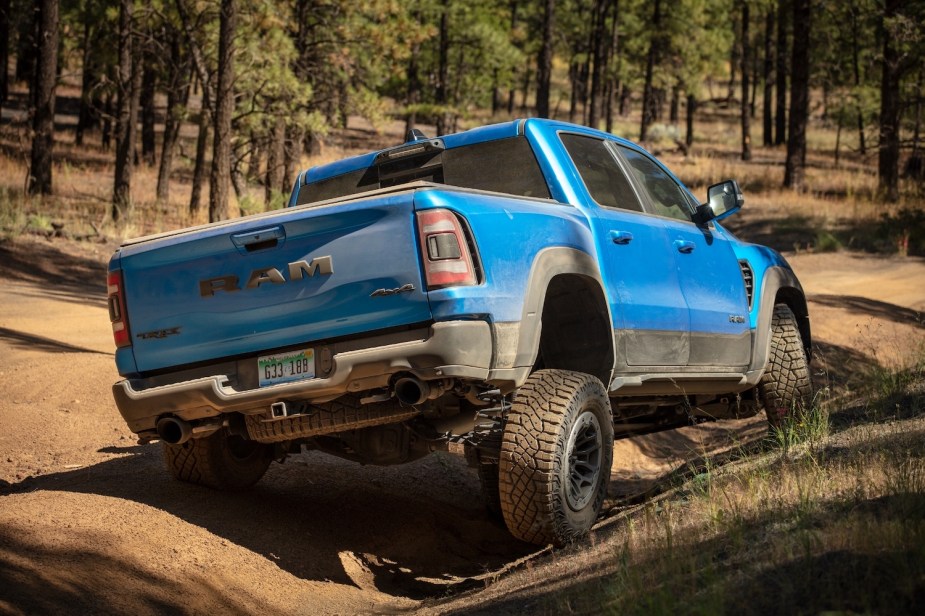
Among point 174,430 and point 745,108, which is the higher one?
point 745,108

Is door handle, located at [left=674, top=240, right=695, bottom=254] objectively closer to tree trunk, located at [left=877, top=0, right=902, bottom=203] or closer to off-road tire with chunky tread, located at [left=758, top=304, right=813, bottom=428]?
off-road tire with chunky tread, located at [left=758, top=304, right=813, bottom=428]

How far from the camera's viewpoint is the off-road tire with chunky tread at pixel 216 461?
6.05 meters

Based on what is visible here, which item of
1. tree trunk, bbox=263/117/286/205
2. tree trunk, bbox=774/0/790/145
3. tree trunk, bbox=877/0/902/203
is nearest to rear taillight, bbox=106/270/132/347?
tree trunk, bbox=263/117/286/205

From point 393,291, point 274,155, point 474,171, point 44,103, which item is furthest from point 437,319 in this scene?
point 44,103

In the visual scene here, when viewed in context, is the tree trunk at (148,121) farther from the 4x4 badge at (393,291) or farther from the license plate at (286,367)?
the 4x4 badge at (393,291)

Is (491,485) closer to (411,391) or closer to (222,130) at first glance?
(411,391)

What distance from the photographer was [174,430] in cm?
531

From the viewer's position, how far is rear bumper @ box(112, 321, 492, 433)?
177 inches

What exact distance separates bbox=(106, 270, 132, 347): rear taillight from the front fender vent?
419 cm

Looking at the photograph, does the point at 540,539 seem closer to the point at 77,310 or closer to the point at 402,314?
the point at 402,314

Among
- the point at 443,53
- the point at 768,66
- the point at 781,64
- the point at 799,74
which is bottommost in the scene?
the point at 799,74

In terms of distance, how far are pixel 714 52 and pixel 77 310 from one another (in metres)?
42.0

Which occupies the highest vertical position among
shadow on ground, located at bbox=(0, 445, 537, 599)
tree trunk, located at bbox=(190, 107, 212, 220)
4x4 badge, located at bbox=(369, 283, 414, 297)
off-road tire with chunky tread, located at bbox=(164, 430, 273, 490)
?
tree trunk, located at bbox=(190, 107, 212, 220)

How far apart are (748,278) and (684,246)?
104 centimetres
